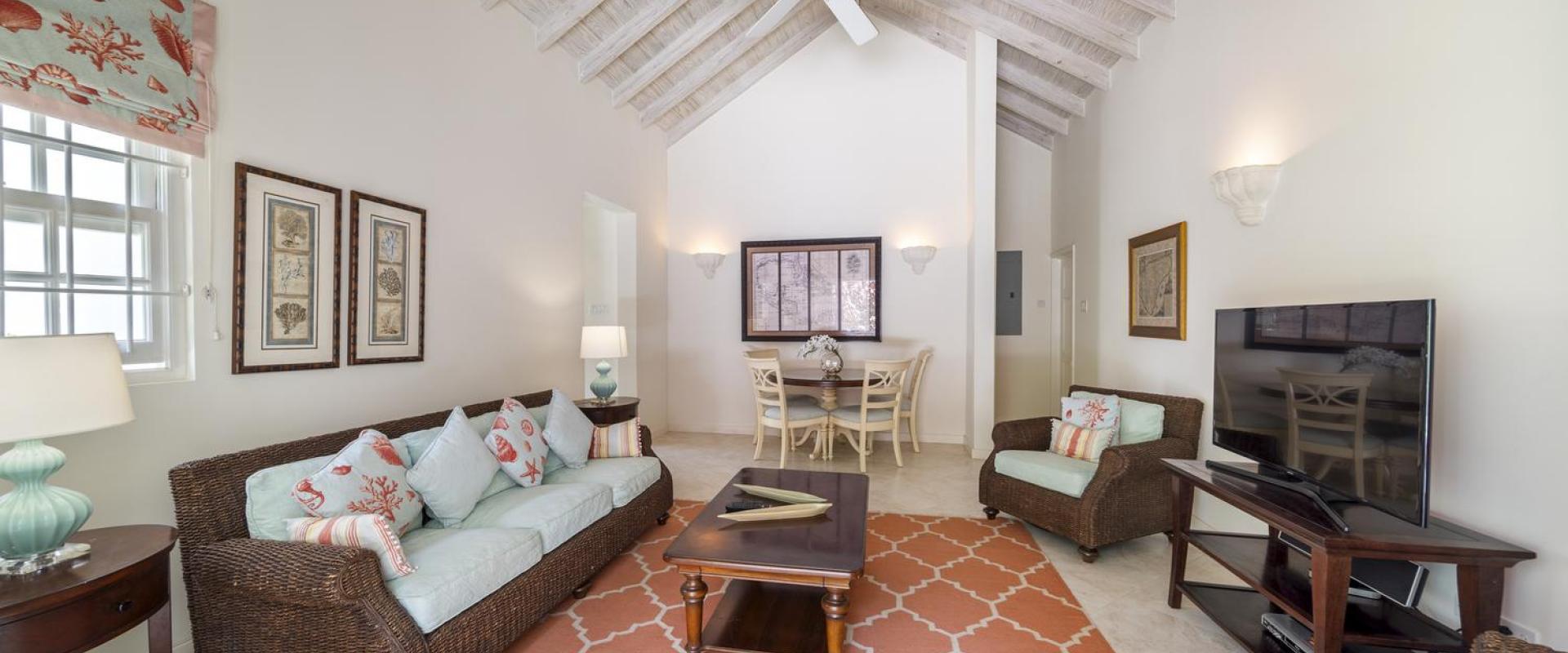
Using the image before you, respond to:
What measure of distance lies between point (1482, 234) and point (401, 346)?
409 cm

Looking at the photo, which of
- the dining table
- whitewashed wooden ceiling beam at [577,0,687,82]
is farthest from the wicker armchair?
whitewashed wooden ceiling beam at [577,0,687,82]

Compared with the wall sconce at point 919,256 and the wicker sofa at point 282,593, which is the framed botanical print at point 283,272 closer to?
the wicker sofa at point 282,593

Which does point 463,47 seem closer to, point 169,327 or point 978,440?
point 169,327

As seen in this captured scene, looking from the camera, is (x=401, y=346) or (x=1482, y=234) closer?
(x=1482, y=234)

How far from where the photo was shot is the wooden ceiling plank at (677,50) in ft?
14.3

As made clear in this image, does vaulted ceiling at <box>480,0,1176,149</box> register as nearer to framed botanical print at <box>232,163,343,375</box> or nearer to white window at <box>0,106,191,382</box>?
framed botanical print at <box>232,163,343,375</box>

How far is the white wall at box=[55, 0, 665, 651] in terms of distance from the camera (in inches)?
75.4

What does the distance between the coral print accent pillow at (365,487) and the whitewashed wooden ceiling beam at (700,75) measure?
3796mm

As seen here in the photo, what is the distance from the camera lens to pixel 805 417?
443 cm

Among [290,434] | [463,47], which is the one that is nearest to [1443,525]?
[290,434]

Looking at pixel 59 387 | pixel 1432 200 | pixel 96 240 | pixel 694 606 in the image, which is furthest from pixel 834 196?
pixel 59 387

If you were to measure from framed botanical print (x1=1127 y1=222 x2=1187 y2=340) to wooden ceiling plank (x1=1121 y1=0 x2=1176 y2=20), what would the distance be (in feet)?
3.93

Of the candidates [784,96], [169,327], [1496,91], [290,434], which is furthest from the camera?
[784,96]

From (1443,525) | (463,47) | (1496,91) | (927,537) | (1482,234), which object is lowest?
(927,537)
